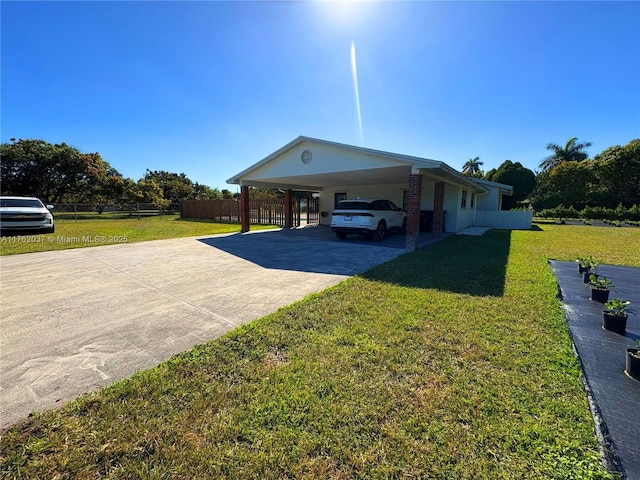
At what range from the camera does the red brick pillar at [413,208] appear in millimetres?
8836

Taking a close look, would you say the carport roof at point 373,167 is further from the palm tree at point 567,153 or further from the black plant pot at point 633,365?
the palm tree at point 567,153

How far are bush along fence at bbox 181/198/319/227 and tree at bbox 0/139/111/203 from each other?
47.0 ft

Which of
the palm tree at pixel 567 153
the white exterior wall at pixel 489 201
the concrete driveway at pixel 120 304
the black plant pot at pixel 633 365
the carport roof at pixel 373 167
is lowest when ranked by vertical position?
the concrete driveway at pixel 120 304

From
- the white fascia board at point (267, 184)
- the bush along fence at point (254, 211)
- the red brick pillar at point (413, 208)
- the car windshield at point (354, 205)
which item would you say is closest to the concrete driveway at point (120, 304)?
the red brick pillar at point (413, 208)

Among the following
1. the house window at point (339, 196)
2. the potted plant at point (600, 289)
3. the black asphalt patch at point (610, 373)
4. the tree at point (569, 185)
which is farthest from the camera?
the tree at point (569, 185)

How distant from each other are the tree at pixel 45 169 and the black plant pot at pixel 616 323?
3906 cm

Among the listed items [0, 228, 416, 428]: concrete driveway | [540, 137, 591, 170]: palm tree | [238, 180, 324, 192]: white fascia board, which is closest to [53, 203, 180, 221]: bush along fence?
[238, 180, 324, 192]: white fascia board

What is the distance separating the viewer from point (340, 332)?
324 cm

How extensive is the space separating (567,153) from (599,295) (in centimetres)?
4419

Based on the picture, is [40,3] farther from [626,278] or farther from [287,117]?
[626,278]

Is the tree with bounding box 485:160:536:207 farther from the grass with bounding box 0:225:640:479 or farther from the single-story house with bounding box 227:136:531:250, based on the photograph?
the grass with bounding box 0:225:640:479

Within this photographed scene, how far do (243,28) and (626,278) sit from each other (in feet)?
36.3

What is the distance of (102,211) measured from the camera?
24641 millimetres

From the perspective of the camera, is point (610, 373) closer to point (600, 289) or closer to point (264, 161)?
point (600, 289)
